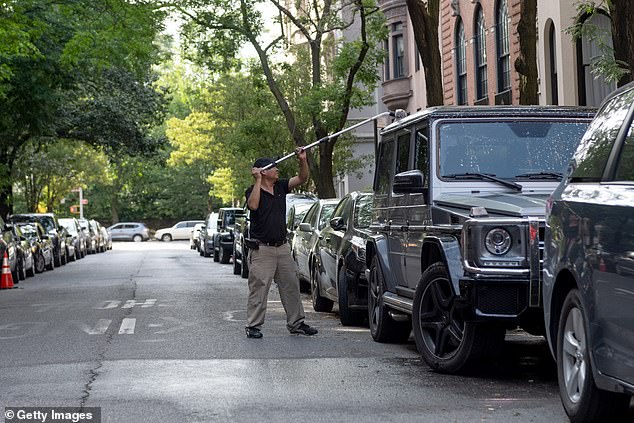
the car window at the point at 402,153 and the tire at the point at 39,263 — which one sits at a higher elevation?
the car window at the point at 402,153

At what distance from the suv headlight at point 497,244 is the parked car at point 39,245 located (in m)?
24.9

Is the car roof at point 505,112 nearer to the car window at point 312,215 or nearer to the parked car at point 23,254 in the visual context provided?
the car window at point 312,215

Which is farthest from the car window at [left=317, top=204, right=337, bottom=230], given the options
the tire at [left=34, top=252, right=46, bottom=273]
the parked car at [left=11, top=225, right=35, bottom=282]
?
the tire at [left=34, top=252, right=46, bottom=273]

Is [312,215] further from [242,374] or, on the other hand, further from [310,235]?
[242,374]

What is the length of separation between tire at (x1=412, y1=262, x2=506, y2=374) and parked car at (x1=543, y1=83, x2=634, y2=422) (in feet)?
5.08

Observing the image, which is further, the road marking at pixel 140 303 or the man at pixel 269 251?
the road marking at pixel 140 303

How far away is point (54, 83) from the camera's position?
3144 cm

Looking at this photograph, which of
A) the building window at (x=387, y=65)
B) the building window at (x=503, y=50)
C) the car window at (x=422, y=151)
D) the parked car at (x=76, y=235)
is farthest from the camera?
the parked car at (x=76, y=235)

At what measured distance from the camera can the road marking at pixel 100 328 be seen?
13680 millimetres

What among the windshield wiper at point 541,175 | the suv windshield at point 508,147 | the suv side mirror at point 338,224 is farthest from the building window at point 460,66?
the windshield wiper at point 541,175

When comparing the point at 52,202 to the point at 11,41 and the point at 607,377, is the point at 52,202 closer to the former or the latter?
the point at 11,41

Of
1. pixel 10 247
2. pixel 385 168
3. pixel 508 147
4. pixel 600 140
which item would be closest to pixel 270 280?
pixel 385 168

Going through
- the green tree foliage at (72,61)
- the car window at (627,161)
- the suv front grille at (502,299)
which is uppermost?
the green tree foliage at (72,61)

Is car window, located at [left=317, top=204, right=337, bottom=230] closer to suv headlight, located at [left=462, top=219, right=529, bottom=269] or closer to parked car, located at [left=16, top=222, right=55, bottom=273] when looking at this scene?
suv headlight, located at [left=462, top=219, right=529, bottom=269]
